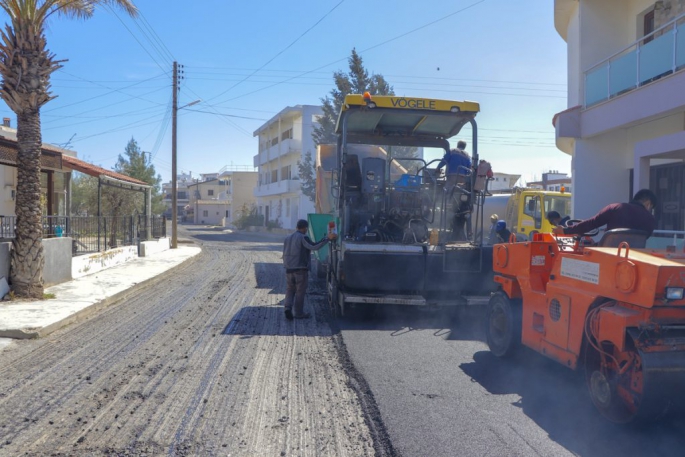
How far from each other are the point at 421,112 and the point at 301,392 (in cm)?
531

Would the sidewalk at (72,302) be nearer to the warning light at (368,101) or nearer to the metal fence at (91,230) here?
the metal fence at (91,230)

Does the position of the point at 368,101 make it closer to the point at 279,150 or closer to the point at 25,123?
the point at 25,123

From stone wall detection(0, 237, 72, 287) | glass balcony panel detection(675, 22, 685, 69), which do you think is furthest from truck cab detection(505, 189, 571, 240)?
stone wall detection(0, 237, 72, 287)

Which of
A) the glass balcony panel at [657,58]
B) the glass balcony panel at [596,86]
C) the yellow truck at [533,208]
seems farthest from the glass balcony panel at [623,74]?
the yellow truck at [533,208]

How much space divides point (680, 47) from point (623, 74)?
6.21 ft

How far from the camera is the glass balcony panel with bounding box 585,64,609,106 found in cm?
1298

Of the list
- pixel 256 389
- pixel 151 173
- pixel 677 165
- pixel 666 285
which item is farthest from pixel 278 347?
pixel 151 173

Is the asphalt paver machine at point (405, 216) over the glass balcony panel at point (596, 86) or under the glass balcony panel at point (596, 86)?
under

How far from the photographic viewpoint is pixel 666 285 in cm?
437

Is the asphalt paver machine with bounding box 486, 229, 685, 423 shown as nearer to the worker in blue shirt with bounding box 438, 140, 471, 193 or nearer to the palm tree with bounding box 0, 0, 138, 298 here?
the worker in blue shirt with bounding box 438, 140, 471, 193

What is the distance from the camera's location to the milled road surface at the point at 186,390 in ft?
14.7

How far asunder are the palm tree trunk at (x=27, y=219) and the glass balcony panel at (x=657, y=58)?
11.7 metres

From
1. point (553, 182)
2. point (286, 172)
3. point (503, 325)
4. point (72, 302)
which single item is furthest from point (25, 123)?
→ point (286, 172)

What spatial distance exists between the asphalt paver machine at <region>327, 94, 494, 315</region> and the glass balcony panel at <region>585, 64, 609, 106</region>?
4.62 meters
